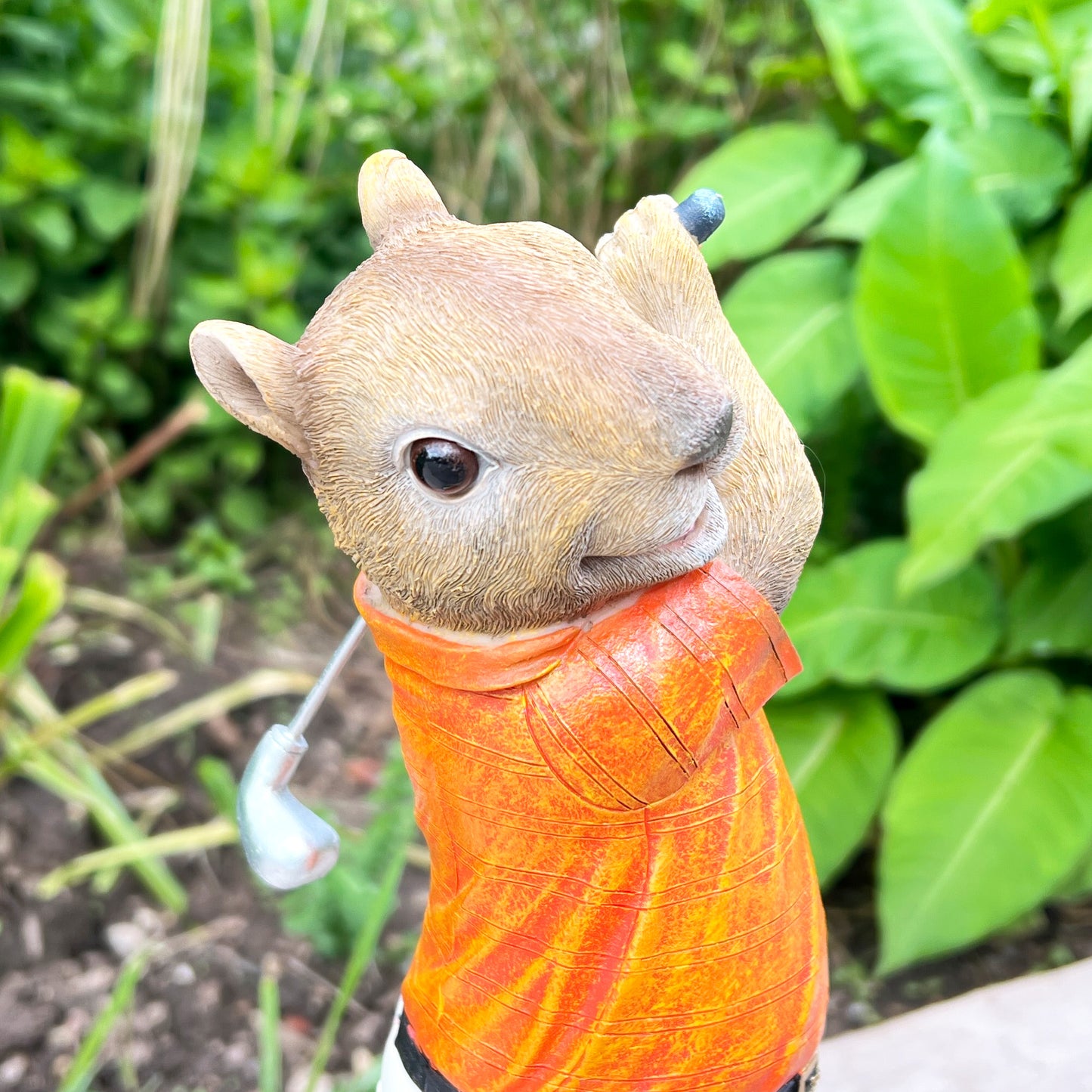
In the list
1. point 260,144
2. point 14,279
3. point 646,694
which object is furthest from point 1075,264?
point 14,279

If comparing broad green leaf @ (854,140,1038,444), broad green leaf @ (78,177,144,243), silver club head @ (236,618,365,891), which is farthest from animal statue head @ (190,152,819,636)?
broad green leaf @ (78,177,144,243)

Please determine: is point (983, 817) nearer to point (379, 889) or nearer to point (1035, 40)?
point (379, 889)

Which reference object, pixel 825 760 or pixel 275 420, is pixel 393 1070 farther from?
pixel 825 760

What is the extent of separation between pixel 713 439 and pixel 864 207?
3.54 feet

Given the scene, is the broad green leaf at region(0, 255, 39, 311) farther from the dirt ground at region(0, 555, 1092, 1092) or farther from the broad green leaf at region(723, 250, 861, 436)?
the broad green leaf at region(723, 250, 861, 436)

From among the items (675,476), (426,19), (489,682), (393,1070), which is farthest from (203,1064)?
(426,19)

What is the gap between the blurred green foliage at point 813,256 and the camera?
1283mm

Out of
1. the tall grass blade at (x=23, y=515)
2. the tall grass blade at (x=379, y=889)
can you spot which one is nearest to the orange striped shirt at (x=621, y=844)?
the tall grass blade at (x=379, y=889)

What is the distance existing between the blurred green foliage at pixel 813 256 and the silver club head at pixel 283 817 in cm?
43

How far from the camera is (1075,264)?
4.13 feet

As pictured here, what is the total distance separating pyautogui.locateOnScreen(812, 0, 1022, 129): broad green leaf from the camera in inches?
58.9

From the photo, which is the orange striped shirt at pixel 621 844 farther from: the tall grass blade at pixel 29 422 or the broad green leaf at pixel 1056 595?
the tall grass blade at pixel 29 422

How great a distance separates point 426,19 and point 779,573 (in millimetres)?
1720

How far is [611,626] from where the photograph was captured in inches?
21.9
